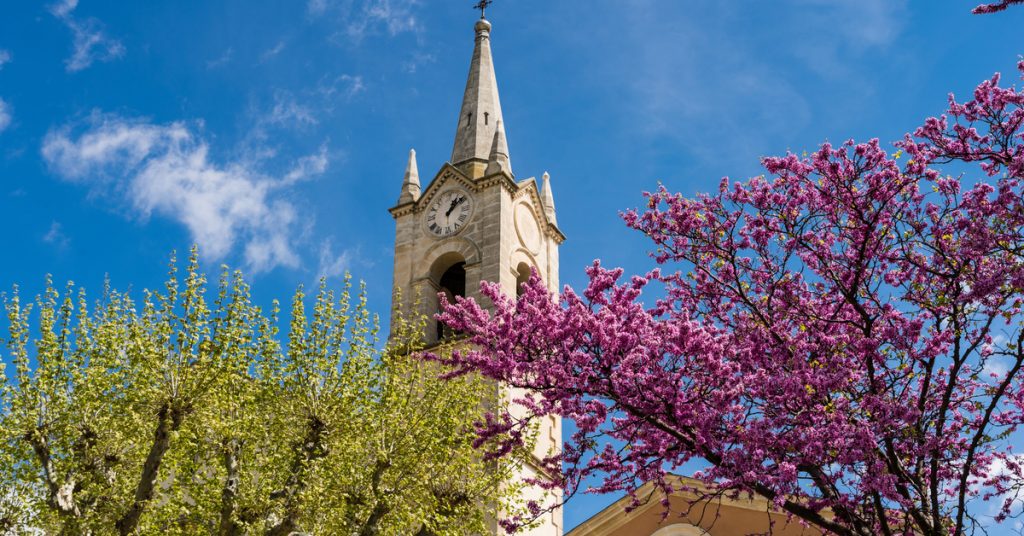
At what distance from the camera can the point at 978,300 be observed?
35.3 ft

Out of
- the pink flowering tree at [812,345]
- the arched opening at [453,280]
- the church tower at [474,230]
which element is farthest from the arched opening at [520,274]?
the pink flowering tree at [812,345]

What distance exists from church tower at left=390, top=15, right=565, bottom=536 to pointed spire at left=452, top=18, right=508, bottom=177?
5 cm

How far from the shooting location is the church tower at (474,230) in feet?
105

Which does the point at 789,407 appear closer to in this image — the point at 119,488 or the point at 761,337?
the point at 761,337

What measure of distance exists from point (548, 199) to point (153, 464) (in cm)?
2406

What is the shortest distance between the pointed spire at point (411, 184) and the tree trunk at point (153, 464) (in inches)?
771

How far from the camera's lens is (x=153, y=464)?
52.6 ft

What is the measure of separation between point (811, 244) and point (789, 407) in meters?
2.41

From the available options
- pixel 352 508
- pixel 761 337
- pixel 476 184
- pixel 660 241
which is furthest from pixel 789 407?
pixel 476 184

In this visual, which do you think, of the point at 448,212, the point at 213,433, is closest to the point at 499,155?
the point at 448,212

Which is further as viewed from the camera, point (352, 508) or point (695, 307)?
point (352, 508)

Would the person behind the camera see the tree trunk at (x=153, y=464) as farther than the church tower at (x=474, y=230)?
No

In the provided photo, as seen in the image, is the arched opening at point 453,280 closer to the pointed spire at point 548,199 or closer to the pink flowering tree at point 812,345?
the pointed spire at point 548,199

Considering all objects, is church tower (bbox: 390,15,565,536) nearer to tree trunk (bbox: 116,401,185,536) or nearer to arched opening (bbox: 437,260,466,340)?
arched opening (bbox: 437,260,466,340)
